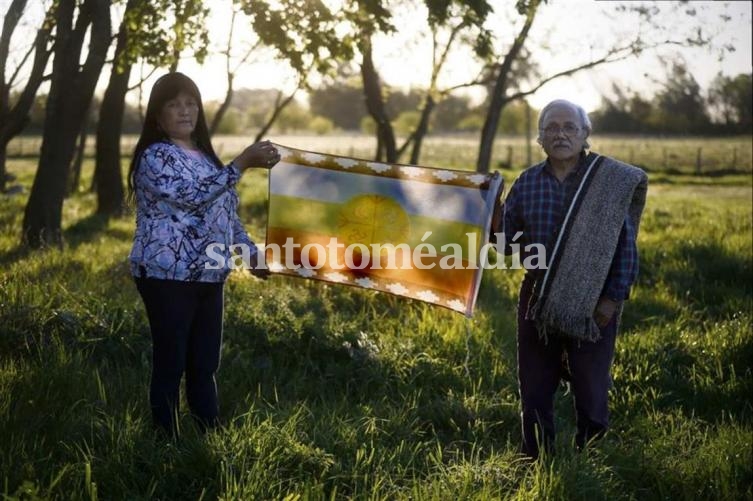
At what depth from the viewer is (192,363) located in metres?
4.08

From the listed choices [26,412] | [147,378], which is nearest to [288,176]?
Answer: [147,378]

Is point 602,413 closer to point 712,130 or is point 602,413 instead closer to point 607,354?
point 607,354

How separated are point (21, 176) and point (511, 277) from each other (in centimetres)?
2096

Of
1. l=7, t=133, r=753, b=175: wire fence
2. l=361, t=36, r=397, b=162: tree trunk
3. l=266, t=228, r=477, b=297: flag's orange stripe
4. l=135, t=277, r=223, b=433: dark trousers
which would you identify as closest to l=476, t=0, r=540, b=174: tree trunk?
l=361, t=36, r=397, b=162: tree trunk

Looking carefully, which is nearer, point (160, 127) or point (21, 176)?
point (160, 127)

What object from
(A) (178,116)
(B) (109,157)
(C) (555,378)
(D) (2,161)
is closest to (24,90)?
(D) (2,161)

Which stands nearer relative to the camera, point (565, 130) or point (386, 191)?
point (565, 130)

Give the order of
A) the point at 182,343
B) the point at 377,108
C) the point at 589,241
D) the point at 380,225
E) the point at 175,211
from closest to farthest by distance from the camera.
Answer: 1. the point at 175,211
2. the point at 182,343
3. the point at 589,241
4. the point at 380,225
5. the point at 377,108

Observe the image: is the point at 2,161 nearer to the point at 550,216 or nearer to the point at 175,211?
the point at 175,211

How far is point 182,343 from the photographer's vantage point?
12.8ft

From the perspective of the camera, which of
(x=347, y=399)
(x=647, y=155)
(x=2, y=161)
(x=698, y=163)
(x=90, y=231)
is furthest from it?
(x=647, y=155)

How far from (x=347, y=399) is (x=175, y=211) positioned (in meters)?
2.09

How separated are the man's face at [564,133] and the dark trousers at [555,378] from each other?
0.72 meters

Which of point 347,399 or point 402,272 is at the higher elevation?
point 402,272
